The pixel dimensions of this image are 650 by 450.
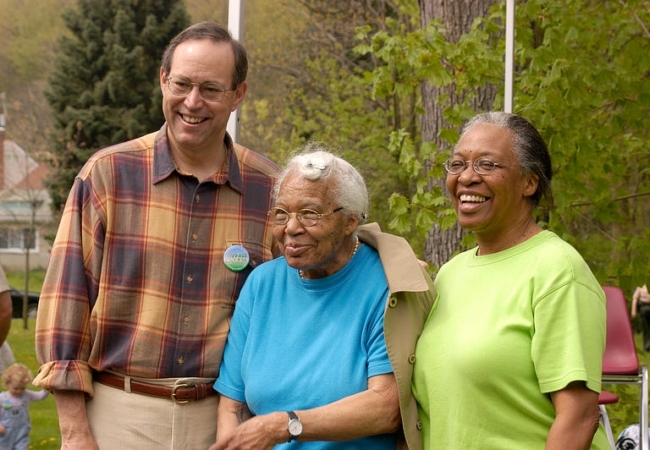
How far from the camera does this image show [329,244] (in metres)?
2.63

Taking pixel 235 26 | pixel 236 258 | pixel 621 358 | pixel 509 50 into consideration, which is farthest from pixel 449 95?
pixel 236 258

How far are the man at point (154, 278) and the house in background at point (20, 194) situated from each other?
51.9 ft

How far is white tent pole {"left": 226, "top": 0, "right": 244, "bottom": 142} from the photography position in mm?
3461

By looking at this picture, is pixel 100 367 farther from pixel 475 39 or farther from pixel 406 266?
pixel 475 39

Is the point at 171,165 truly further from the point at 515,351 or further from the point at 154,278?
the point at 515,351

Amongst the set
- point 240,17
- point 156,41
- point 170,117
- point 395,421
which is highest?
point 156,41

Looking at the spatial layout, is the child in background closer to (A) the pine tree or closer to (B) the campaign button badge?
(B) the campaign button badge

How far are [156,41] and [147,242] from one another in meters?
18.7

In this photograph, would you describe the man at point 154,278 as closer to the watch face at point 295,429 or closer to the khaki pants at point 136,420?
the khaki pants at point 136,420

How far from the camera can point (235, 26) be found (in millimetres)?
3523

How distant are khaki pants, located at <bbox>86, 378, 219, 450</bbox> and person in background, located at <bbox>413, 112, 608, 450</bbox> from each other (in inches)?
26.5

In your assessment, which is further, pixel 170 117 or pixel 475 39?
pixel 475 39

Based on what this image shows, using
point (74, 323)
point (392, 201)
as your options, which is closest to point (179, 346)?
point (74, 323)

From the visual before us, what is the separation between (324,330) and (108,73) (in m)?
18.5
